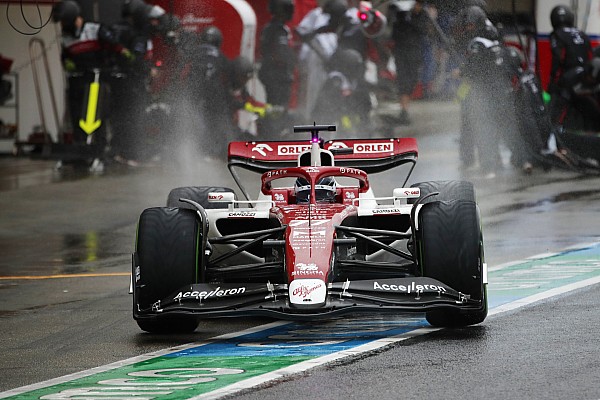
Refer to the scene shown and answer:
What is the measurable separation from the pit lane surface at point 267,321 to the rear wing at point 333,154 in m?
1.54

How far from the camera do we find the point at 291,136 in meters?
22.8

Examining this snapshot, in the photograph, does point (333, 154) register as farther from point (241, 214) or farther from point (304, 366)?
point (304, 366)

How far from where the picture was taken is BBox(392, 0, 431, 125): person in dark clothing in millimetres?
22906

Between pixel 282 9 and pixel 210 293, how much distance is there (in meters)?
14.5

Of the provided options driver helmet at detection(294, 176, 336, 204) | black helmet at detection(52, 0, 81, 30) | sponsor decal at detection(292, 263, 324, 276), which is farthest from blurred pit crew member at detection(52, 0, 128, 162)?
sponsor decal at detection(292, 263, 324, 276)

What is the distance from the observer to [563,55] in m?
22.7

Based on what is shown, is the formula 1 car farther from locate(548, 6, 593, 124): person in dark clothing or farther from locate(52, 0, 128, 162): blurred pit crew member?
locate(52, 0, 128, 162): blurred pit crew member

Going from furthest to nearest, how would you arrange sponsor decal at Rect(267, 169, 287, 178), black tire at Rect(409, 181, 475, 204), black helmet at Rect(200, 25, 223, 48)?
black helmet at Rect(200, 25, 223, 48) → black tire at Rect(409, 181, 475, 204) → sponsor decal at Rect(267, 169, 287, 178)

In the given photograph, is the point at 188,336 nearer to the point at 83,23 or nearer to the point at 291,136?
the point at 291,136

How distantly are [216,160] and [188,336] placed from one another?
12991 millimetres

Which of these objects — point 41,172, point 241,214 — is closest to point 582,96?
point 41,172

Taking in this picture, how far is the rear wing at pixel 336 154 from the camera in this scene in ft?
37.3

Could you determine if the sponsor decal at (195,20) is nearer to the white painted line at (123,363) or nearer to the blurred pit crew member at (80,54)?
the blurred pit crew member at (80,54)

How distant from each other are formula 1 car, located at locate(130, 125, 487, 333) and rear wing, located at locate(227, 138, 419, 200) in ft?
1.90
